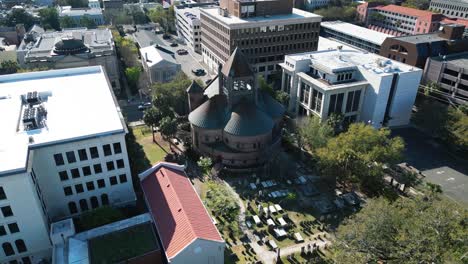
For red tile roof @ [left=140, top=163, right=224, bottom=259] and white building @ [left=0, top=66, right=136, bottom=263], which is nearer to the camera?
white building @ [left=0, top=66, right=136, bottom=263]

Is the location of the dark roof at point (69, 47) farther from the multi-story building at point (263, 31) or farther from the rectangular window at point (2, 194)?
the rectangular window at point (2, 194)

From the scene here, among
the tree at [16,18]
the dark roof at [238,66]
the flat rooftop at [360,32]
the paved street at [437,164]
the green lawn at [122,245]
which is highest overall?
the dark roof at [238,66]

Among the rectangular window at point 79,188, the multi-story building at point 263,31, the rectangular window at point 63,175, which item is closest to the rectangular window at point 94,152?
the rectangular window at point 63,175

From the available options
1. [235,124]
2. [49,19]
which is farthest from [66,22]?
[235,124]

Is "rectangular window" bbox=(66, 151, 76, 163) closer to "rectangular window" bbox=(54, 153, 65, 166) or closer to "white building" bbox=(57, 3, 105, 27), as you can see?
"rectangular window" bbox=(54, 153, 65, 166)

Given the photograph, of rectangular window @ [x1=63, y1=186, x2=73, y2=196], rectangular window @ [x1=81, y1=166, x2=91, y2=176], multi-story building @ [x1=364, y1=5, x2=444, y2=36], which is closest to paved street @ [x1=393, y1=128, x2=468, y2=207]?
rectangular window @ [x1=81, y1=166, x2=91, y2=176]

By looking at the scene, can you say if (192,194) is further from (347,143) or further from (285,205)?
(347,143)

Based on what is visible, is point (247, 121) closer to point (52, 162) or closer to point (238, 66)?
point (238, 66)
